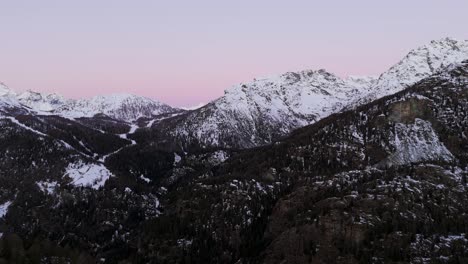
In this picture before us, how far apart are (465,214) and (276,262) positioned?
74412mm

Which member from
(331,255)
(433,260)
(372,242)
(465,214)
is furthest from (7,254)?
(465,214)

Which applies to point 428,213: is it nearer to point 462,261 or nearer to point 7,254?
point 462,261

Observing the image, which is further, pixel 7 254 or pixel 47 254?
pixel 47 254

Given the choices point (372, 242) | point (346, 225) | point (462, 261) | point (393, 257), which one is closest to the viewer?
Result: point (462, 261)

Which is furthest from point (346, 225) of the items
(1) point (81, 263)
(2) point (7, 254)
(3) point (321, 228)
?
(2) point (7, 254)

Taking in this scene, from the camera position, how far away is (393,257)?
171000 millimetres

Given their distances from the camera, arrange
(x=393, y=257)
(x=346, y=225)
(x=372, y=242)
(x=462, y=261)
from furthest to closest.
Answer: (x=346, y=225), (x=372, y=242), (x=393, y=257), (x=462, y=261)

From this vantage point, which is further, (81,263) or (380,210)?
(380,210)

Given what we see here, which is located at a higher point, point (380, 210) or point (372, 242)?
point (380, 210)

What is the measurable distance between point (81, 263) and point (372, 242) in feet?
348

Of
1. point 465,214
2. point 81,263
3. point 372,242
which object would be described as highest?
point 465,214

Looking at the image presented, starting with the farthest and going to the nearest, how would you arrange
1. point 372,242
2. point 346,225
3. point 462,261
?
point 346,225
point 372,242
point 462,261

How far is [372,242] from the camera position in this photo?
182125 millimetres

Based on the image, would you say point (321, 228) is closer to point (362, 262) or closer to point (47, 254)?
point (362, 262)
